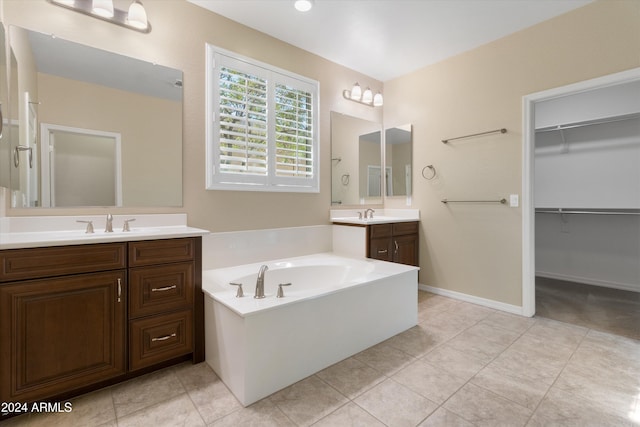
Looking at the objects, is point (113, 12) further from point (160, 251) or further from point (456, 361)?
point (456, 361)

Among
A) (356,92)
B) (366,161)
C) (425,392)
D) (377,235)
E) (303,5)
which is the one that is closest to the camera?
(425,392)

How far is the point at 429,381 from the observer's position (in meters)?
1.78

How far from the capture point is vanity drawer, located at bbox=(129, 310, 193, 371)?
1718mm

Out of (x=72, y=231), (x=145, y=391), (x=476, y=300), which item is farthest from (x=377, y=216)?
(x=72, y=231)

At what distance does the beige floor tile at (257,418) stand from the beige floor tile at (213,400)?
4cm

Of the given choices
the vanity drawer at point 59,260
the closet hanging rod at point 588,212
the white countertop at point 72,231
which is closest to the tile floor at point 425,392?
the vanity drawer at point 59,260

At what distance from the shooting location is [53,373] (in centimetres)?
148

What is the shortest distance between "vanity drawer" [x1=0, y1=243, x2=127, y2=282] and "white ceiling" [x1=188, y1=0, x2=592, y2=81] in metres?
2.09

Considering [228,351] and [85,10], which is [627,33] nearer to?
[228,351]

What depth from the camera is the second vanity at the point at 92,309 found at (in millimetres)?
1396

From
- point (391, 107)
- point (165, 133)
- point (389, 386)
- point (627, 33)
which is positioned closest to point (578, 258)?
point (627, 33)

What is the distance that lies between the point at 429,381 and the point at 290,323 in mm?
916

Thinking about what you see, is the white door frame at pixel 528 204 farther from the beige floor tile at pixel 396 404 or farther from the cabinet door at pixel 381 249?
the beige floor tile at pixel 396 404

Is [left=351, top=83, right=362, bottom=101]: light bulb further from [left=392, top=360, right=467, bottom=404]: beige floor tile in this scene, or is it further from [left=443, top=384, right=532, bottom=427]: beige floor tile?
[left=443, top=384, right=532, bottom=427]: beige floor tile
